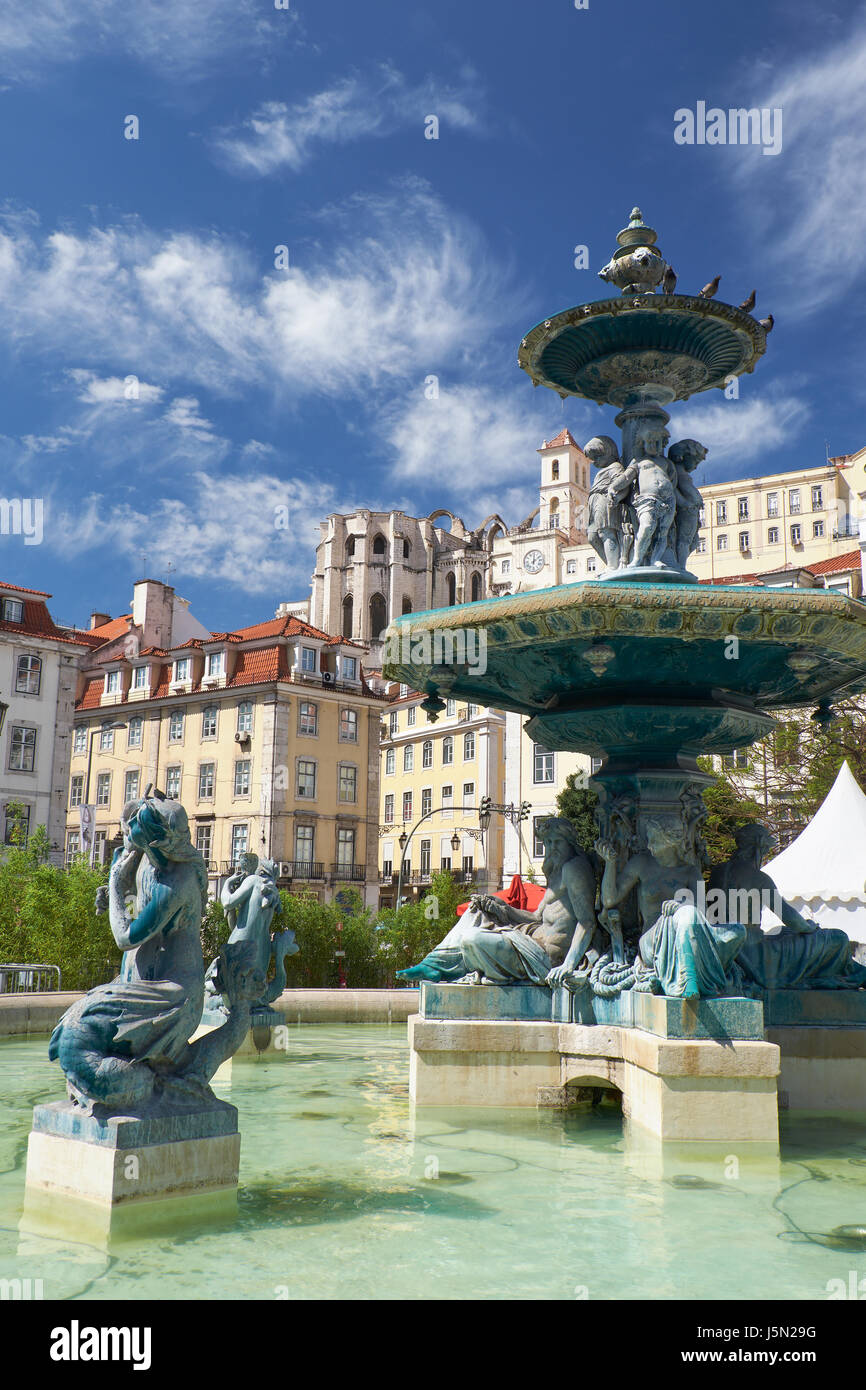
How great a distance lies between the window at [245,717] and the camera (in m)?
52.9

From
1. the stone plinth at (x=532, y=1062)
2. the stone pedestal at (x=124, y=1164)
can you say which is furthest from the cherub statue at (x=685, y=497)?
the stone pedestal at (x=124, y=1164)

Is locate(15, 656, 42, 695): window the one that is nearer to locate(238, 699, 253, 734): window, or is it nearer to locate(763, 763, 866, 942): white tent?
locate(238, 699, 253, 734): window

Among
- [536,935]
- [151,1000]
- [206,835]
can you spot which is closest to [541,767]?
[206,835]

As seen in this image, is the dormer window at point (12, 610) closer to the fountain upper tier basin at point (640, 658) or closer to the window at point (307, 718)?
the window at point (307, 718)

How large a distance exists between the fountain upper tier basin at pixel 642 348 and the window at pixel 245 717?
42.4m

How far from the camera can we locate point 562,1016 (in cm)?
975

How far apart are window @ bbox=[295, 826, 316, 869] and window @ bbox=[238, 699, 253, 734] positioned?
4896mm

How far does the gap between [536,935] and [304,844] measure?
4366cm

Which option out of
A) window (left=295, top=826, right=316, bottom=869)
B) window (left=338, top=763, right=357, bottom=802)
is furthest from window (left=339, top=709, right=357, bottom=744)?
window (left=295, top=826, right=316, bottom=869)

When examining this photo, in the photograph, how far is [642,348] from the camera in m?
11.0

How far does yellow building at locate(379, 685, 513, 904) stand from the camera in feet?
200

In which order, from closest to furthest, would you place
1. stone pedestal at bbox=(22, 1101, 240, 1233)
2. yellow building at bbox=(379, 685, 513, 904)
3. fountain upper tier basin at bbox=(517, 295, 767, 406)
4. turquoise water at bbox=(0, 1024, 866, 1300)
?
1. turquoise water at bbox=(0, 1024, 866, 1300)
2. stone pedestal at bbox=(22, 1101, 240, 1233)
3. fountain upper tier basin at bbox=(517, 295, 767, 406)
4. yellow building at bbox=(379, 685, 513, 904)
